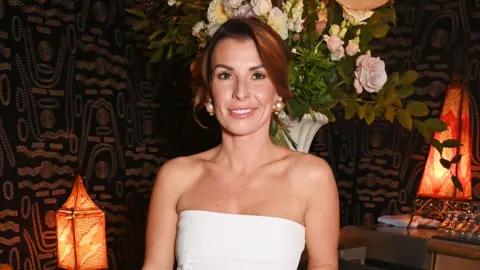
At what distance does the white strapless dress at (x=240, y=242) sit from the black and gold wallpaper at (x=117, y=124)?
2.05 m

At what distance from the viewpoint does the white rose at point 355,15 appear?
136 centimetres

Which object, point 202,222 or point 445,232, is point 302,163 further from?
point 445,232

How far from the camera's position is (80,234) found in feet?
Result: 9.05

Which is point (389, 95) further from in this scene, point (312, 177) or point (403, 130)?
point (403, 130)

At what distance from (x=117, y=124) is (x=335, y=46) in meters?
2.46

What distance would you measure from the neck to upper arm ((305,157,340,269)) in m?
0.12

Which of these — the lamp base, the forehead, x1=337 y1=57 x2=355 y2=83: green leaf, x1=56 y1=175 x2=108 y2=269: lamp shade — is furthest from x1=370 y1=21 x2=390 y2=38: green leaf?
x1=56 y1=175 x2=108 y2=269: lamp shade

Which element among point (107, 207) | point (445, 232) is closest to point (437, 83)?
point (445, 232)

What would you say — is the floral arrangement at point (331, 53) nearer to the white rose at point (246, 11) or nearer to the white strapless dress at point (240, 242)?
the white rose at point (246, 11)

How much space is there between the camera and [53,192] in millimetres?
3217

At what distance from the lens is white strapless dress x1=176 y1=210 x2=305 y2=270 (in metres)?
1.27

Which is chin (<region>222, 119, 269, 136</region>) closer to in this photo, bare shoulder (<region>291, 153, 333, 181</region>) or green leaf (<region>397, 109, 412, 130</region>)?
bare shoulder (<region>291, 153, 333, 181</region>)

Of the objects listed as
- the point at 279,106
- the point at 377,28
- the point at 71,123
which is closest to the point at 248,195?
the point at 279,106

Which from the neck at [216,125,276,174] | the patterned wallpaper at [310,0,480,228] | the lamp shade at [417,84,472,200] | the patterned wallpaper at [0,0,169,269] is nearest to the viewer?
the neck at [216,125,276,174]
